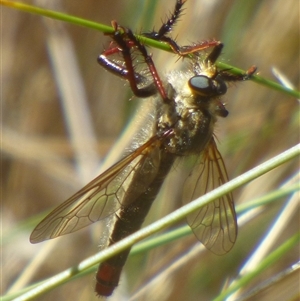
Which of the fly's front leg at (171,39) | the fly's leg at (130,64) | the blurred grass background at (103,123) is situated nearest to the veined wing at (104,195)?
the fly's leg at (130,64)

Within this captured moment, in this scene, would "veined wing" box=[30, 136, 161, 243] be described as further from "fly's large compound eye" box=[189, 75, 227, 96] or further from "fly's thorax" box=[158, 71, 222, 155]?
"fly's large compound eye" box=[189, 75, 227, 96]

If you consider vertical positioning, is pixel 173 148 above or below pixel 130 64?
below

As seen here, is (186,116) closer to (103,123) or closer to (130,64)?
(130,64)

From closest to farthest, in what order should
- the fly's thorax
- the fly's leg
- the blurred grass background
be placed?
the fly's leg → the fly's thorax → the blurred grass background

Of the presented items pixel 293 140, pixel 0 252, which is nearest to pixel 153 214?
pixel 293 140

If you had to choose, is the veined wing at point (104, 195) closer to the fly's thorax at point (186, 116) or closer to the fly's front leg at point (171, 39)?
the fly's thorax at point (186, 116)

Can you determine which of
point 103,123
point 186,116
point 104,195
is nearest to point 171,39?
point 186,116

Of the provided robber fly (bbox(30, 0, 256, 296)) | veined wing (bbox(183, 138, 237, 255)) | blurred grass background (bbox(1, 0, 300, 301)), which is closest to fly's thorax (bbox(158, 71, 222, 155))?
robber fly (bbox(30, 0, 256, 296))
